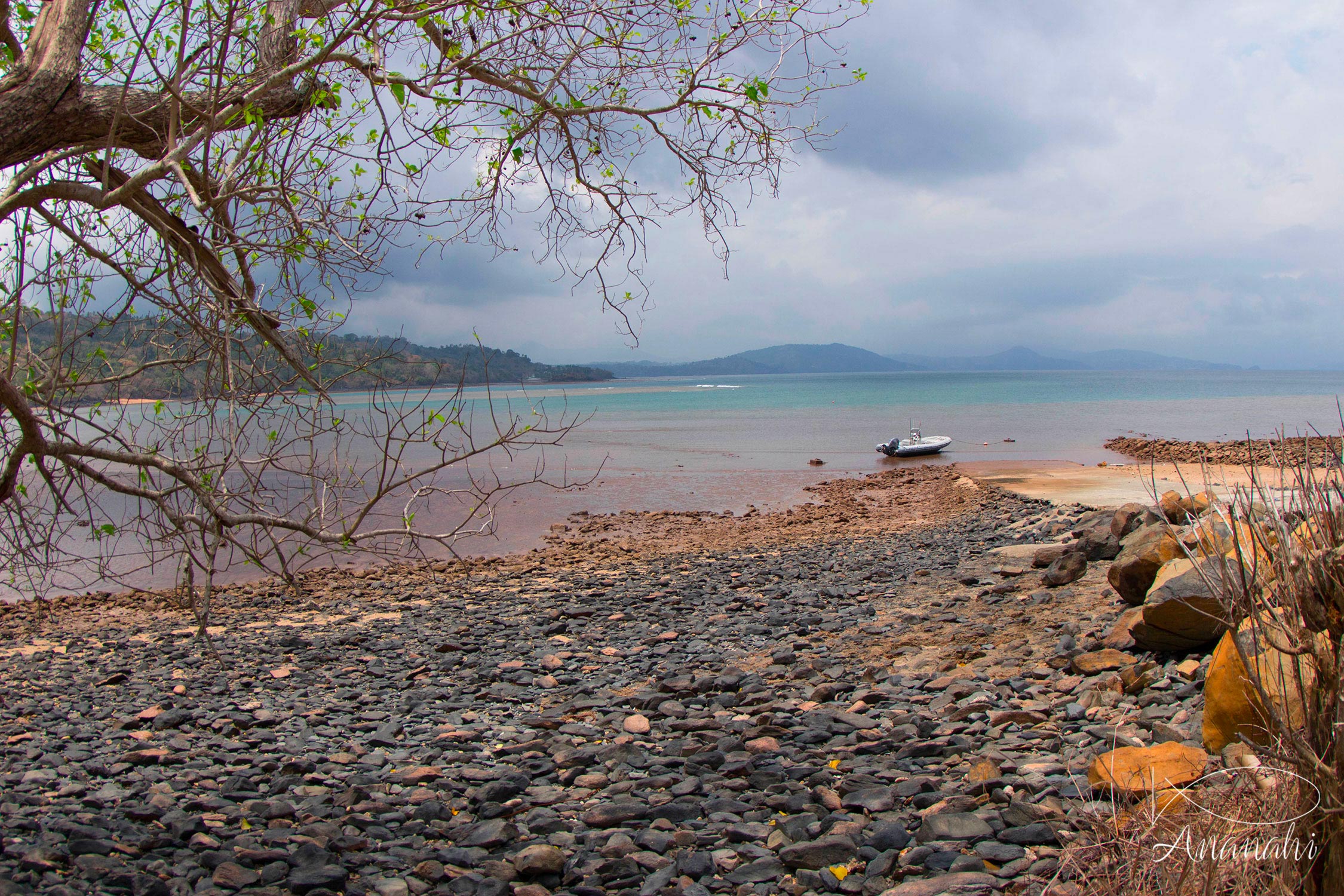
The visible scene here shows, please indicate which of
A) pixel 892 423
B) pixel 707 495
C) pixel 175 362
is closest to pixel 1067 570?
pixel 175 362

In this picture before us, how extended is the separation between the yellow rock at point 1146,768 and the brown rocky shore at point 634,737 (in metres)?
0.02

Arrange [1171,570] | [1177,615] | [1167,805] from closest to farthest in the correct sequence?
1. [1167,805]
2. [1177,615]
3. [1171,570]

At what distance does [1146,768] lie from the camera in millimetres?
3607

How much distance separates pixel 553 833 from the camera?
167 inches

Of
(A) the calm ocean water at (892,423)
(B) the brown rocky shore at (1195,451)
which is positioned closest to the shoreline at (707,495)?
(B) the brown rocky shore at (1195,451)

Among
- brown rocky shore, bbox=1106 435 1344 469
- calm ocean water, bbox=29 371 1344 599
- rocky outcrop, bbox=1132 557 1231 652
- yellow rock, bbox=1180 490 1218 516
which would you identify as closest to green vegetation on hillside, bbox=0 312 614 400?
calm ocean water, bbox=29 371 1344 599

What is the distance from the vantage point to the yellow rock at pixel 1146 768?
3461 mm

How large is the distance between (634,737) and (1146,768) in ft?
10.7

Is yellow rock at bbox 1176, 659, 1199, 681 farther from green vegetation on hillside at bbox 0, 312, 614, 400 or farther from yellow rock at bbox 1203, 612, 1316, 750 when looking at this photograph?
green vegetation on hillside at bbox 0, 312, 614, 400

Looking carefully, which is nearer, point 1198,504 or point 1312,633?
point 1312,633

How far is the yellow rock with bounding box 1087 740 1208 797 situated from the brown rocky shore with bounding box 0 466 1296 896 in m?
0.02

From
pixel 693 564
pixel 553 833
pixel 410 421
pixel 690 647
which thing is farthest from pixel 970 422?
pixel 553 833

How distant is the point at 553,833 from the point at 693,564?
31.7ft

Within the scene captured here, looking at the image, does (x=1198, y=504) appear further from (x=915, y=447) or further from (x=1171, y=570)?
(x=915, y=447)
